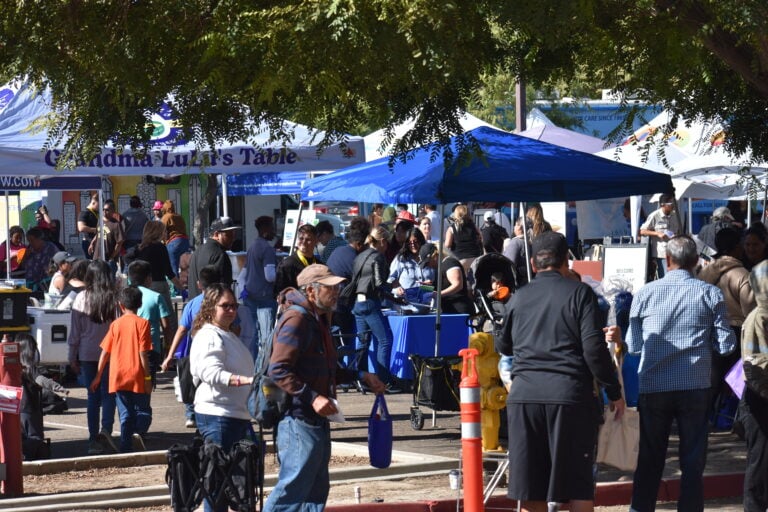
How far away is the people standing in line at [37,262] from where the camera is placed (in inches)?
787

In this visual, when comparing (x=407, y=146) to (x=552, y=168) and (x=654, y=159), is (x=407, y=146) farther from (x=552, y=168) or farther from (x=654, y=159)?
(x=654, y=159)

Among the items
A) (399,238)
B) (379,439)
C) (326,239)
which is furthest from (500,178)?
(399,238)

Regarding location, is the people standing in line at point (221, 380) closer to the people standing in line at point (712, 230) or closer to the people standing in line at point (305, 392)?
the people standing in line at point (305, 392)

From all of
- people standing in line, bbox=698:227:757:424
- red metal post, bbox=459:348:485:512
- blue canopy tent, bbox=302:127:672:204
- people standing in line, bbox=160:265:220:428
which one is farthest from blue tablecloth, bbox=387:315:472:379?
red metal post, bbox=459:348:485:512

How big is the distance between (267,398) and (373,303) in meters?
7.26

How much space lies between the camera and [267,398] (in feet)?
22.2

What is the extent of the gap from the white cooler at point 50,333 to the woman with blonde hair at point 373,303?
3.47 m

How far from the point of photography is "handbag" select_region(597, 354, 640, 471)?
7.83 m

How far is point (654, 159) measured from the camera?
57.5 ft

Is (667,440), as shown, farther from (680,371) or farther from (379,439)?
(379,439)

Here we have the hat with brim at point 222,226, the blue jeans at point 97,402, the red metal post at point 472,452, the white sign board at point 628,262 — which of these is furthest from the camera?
the white sign board at point 628,262

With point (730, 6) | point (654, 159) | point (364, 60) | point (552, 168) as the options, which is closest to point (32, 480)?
point (364, 60)

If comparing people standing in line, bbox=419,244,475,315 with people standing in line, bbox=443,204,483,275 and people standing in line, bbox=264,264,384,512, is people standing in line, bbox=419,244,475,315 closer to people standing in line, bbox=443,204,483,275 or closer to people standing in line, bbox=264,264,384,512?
people standing in line, bbox=443,204,483,275

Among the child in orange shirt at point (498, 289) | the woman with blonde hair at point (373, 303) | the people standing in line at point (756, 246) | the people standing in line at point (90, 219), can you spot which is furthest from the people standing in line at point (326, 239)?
the people standing in line at point (90, 219)
